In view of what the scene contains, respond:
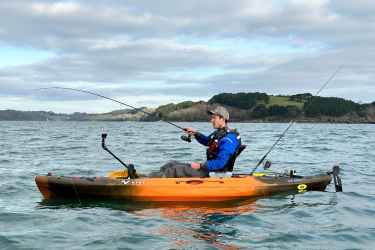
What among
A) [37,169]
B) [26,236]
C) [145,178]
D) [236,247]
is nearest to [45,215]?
[26,236]

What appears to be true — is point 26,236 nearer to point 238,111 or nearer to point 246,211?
point 246,211

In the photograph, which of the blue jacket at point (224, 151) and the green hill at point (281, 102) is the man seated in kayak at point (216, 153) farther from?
the green hill at point (281, 102)

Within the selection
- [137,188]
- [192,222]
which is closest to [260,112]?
[137,188]

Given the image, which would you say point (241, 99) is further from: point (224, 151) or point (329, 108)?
point (224, 151)

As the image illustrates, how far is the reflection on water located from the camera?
5250 mm

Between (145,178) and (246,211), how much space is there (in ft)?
7.30

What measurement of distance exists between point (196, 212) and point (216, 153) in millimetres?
1345

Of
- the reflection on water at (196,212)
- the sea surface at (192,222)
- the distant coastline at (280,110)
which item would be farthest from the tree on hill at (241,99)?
the reflection on water at (196,212)

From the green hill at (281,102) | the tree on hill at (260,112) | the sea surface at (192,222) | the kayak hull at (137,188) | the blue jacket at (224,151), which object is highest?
the green hill at (281,102)

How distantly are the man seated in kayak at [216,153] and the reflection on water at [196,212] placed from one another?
66 centimetres

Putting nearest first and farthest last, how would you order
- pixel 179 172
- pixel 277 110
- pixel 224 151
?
pixel 224 151
pixel 179 172
pixel 277 110

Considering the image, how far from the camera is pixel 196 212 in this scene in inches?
260

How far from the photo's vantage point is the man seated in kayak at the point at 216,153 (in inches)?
281

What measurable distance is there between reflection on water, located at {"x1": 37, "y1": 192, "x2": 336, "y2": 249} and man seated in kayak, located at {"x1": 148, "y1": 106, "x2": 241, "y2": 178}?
0.66m
